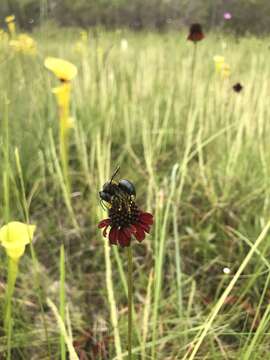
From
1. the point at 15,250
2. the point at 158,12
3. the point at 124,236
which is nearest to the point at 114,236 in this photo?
the point at 124,236

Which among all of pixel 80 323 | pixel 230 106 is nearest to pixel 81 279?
pixel 80 323

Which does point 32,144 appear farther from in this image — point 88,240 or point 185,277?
point 185,277

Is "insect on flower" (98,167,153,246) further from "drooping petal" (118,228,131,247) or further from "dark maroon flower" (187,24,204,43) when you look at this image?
"dark maroon flower" (187,24,204,43)

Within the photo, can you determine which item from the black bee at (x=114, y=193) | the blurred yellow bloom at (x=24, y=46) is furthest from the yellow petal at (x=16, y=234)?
the blurred yellow bloom at (x=24, y=46)

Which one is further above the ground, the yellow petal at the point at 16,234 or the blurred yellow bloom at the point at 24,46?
the blurred yellow bloom at the point at 24,46

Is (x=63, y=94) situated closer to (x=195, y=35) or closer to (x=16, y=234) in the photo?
(x=195, y=35)

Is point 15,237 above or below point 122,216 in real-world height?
below

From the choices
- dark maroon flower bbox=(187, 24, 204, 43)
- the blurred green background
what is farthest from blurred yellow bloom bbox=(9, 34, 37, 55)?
dark maroon flower bbox=(187, 24, 204, 43)

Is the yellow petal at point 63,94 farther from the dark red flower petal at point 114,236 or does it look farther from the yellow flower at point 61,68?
the dark red flower petal at point 114,236
